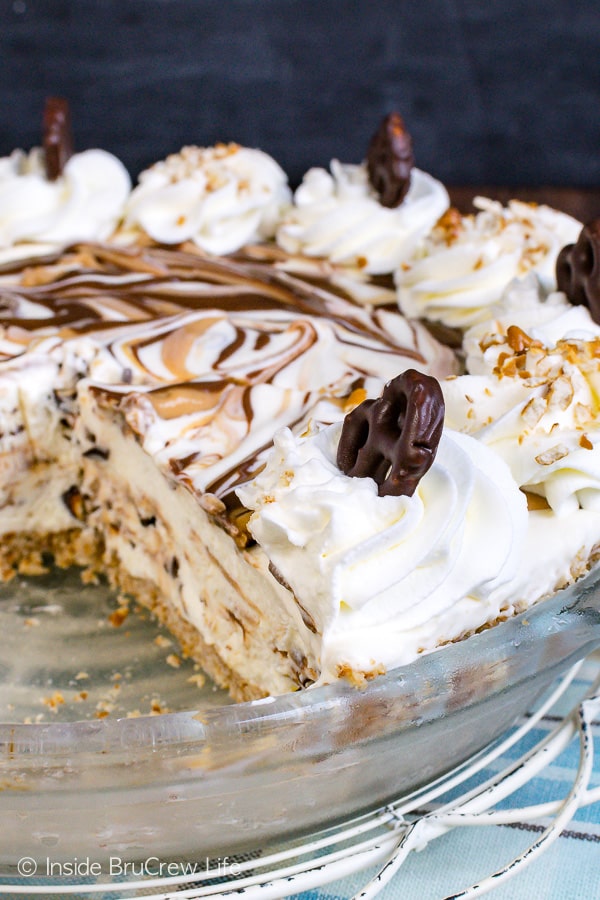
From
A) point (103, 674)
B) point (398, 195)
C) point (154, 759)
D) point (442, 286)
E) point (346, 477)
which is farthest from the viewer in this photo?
point (398, 195)

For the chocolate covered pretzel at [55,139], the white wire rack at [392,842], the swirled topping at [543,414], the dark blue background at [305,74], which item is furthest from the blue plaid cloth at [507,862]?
the dark blue background at [305,74]

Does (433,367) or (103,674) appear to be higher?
(433,367)

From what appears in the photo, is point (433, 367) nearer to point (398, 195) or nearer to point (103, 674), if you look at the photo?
point (398, 195)

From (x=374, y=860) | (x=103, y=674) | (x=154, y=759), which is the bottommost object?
(x=103, y=674)

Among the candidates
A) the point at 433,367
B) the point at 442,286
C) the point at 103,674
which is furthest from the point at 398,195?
the point at 103,674

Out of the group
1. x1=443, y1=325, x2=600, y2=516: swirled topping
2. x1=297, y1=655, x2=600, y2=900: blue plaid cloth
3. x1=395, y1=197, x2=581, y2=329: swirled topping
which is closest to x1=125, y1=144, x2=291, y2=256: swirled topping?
x1=395, y1=197, x2=581, y2=329: swirled topping

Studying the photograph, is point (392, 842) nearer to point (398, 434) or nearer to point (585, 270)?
point (398, 434)

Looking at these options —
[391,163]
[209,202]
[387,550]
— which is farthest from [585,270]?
[209,202]
